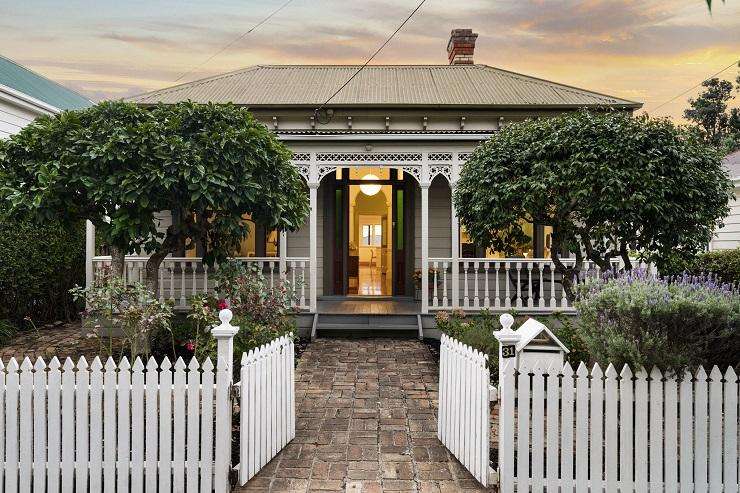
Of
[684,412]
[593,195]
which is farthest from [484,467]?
[593,195]

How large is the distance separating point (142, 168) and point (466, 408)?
16.1ft

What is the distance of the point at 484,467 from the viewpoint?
3559 millimetres

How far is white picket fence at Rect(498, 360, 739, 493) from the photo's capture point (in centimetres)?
335

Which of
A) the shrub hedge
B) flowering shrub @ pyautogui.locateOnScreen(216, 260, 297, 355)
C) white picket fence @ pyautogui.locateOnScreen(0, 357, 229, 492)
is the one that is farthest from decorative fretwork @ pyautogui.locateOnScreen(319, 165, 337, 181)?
the shrub hedge

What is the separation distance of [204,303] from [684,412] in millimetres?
5598

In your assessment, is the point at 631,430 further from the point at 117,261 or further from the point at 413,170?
the point at 117,261

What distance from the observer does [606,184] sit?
6336 mm

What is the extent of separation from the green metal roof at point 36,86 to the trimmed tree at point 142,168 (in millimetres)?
5579

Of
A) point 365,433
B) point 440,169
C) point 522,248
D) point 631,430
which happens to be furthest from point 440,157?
point 631,430

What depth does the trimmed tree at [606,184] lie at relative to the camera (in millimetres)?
6430

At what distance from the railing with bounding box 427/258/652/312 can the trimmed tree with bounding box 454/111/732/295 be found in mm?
1738

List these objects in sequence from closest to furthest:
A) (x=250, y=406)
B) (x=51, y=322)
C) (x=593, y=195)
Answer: (x=250, y=406) → (x=593, y=195) → (x=51, y=322)

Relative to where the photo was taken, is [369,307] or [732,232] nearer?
[369,307]

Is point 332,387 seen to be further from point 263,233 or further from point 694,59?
point 694,59
